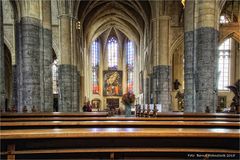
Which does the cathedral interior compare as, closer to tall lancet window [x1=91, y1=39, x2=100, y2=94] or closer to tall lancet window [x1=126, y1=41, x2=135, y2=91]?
tall lancet window [x1=91, y1=39, x2=100, y2=94]

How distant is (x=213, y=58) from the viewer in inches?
449

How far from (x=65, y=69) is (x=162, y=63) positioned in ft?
26.7

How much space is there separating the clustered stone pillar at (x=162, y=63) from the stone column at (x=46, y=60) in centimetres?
965

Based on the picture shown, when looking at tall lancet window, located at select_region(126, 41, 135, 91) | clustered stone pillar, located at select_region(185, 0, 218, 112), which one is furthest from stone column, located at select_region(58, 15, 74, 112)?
tall lancet window, located at select_region(126, 41, 135, 91)

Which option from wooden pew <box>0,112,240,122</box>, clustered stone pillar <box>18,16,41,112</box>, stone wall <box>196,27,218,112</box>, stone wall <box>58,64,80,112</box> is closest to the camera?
wooden pew <box>0,112,240,122</box>

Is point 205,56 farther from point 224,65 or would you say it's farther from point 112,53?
point 112,53

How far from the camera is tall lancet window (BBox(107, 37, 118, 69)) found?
4312 cm

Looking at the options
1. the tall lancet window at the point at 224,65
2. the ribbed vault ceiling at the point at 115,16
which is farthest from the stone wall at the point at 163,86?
the tall lancet window at the point at 224,65

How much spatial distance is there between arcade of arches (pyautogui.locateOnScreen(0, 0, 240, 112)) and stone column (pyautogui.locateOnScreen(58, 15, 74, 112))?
0.08 m

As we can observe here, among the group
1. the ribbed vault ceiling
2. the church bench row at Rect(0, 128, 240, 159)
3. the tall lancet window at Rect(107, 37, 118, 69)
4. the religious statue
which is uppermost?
the ribbed vault ceiling

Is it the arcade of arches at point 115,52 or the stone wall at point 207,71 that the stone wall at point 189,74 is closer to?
the arcade of arches at point 115,52

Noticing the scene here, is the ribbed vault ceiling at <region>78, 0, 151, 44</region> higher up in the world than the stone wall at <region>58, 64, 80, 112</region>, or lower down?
higher up

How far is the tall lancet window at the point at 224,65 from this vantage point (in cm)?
2684

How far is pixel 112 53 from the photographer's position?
4341cm
